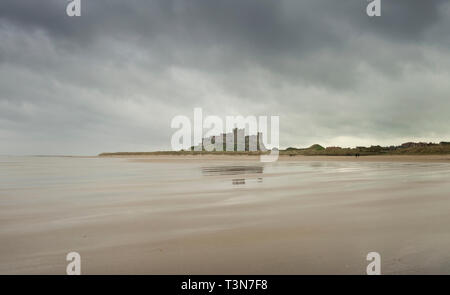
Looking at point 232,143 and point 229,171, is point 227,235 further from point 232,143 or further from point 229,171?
point 232,143

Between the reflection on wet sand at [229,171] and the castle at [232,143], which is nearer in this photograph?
the reflection on wet sand at [229,171]

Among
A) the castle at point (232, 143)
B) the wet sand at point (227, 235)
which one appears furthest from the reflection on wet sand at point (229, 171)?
the castle at point (232, 143)

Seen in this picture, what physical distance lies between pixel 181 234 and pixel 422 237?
147 inches

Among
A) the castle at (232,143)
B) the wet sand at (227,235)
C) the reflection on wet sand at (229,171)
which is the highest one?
the castle at (232,143)

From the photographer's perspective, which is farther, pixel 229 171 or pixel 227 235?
pixel 229 171

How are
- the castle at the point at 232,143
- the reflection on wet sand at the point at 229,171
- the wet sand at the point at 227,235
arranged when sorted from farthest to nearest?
the castle at the point at 232,143, the reflection on wet sand at the point at 229,171, the wet sand at the point at 227,235

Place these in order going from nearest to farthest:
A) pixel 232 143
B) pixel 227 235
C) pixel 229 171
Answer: pixel 227 235
pixel 229 171
pixel 232 143

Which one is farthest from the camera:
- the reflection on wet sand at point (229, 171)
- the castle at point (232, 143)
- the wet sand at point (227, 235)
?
the castle at point (232, 143)

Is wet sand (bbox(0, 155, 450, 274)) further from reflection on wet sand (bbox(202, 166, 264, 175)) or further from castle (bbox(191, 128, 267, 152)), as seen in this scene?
castle (bbox(191, 128, 267, 152))

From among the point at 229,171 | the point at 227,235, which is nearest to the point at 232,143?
the point at 229,171

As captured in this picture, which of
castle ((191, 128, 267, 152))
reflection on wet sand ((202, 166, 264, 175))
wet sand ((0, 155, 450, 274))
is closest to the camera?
wet sand ((0, 155, 450, 274))

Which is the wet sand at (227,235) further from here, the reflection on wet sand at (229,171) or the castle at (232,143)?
the castle at (232,143)

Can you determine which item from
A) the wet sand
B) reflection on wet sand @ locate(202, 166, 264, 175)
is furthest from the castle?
the wet sand
